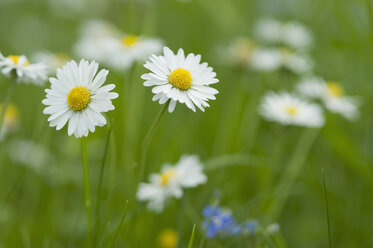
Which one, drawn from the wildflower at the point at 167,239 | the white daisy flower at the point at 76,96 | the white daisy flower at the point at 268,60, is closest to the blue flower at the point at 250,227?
the wildflower at the point at 167,239

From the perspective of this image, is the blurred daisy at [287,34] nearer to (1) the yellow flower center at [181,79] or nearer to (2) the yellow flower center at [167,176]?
(2) the yellow flower center at [167,176]

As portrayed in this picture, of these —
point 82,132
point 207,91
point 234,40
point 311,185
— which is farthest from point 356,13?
point 82,132

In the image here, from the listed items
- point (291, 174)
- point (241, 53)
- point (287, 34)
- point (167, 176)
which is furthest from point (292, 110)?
point (287, 34)

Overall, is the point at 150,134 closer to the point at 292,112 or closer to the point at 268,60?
the point at 292,112

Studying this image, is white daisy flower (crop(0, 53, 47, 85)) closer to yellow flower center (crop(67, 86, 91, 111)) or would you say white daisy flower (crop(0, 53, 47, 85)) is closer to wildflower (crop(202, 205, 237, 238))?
yellow flower center (crop(67, 86, 91, 111))

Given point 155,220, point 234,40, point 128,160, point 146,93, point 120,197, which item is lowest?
point 155,220

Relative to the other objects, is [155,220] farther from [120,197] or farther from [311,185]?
[311,185]

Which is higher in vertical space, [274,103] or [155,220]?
[274,103]
